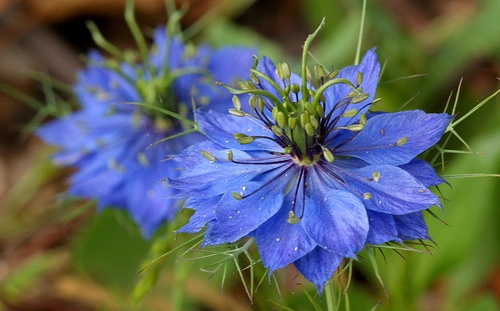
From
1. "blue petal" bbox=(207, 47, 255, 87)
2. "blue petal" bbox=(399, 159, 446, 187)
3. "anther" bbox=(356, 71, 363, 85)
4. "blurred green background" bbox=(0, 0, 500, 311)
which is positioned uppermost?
"anther" bbox=(356, 71, 363, 85)

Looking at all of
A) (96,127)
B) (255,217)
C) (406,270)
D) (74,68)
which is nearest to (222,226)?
(255,217)

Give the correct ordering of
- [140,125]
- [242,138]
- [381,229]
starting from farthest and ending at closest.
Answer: [140,125] → [242,138] → [381,229]

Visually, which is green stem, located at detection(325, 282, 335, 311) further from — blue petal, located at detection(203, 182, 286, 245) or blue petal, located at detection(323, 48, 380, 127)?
blue petal, located at detection(323, 48, 380, 127)

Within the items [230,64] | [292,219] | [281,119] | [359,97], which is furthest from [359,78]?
[230,64]

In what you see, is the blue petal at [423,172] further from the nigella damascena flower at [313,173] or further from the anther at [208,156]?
the anther at [208,156]

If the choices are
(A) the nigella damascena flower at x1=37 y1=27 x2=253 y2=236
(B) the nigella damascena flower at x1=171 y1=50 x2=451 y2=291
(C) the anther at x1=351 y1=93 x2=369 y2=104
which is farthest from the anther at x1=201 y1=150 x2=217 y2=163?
(A) the nigella damascena flower at x1=37 y1=27 x2=253 y2=236

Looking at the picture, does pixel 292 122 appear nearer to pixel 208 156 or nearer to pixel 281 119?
pixel 281 119
